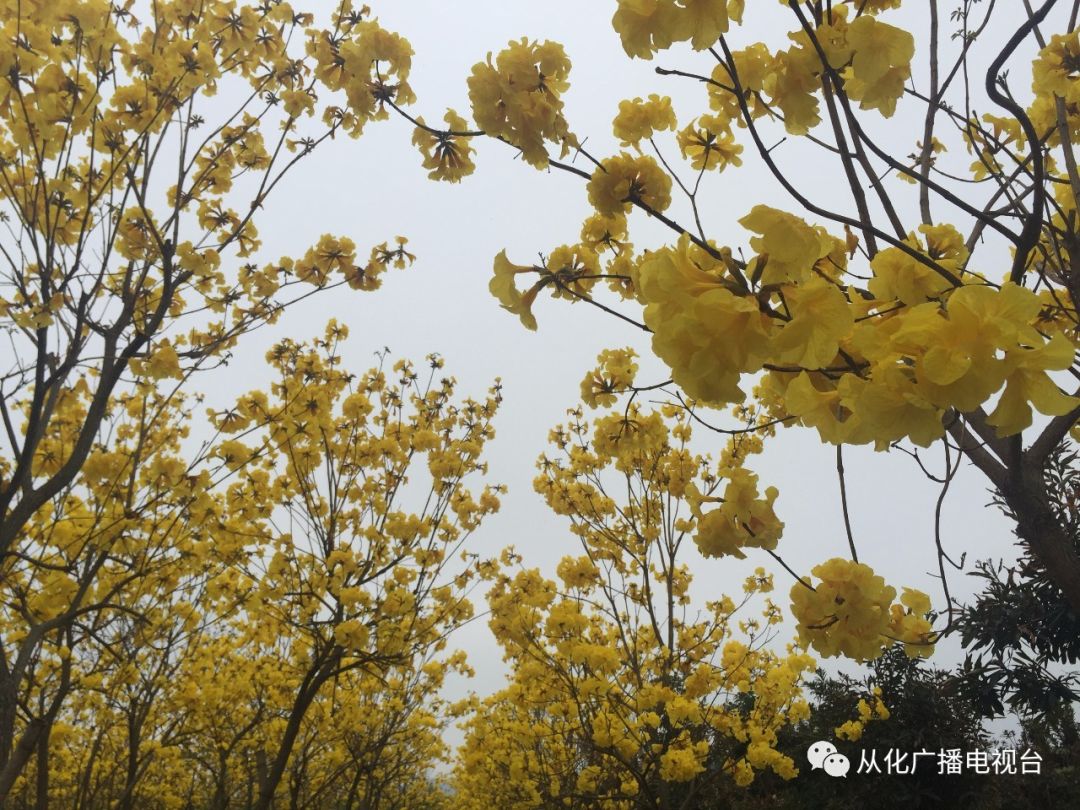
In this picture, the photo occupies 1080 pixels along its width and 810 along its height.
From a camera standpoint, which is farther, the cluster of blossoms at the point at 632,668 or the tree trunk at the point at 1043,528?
the cluster of blossoms at the point at 632,668

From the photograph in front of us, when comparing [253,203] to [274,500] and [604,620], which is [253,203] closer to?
[274,500]

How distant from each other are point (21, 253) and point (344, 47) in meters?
1.86

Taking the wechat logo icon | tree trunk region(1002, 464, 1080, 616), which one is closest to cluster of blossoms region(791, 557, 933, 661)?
tree trunk region(1002, 464, 1080, 616)

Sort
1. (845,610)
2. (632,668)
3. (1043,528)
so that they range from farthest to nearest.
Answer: (632,668) < (1043,528) < (845,610)

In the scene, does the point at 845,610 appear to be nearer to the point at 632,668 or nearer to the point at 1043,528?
the point at 1043,528

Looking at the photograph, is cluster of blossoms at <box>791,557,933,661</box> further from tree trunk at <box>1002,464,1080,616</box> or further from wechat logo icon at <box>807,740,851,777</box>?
wechat logo icon at <box>807,740,851,777</box>

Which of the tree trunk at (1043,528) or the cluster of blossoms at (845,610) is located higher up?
the tree trunk at (1043,528)

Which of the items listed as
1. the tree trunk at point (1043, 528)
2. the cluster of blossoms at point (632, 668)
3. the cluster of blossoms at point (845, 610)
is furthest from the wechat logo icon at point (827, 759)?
the cluster of blossoms at point (845, 610)

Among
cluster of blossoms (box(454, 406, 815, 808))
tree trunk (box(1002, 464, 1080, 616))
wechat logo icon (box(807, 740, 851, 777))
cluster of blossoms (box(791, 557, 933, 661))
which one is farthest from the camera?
wechat logo icon (box(807, 740, 851, 777))

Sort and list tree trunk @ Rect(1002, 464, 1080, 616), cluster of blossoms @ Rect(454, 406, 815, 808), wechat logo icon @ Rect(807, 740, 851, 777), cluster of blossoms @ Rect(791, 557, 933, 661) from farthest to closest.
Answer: wechat logo icon @ Rect(807, 740, 851, 777)
cluster of blossoms @ Rect(454, 406, 815, 808)
tree trunk @ Rect(1002, 464, 1080, 616)
cluster of blossoms @ Rect(791, 557, 933, 661)

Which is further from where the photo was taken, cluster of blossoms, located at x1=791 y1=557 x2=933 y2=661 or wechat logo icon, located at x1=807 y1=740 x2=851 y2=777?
wechat logo icon, located at x1=807 y1=740 x2=851 y2=777

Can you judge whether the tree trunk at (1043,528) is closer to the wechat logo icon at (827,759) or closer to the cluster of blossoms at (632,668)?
the cluster of blossoms at (632,668)

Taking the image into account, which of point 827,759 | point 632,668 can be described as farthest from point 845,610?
point 827,759

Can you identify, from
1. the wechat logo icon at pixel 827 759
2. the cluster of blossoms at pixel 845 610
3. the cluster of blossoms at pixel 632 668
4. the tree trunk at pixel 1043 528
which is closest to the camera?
the cluster of blossoms at pixel 845 610
